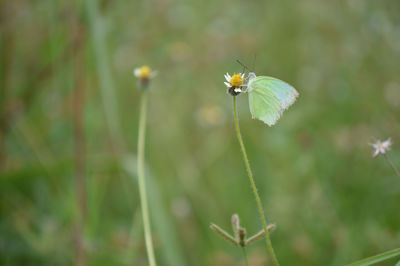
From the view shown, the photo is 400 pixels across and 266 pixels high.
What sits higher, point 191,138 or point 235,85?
point 191,138

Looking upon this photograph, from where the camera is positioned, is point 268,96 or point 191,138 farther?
point 191,138

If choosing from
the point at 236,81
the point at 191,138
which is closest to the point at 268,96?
the point at 236,81

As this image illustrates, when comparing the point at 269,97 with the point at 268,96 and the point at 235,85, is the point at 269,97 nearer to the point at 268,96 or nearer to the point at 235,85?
the point at 268,96

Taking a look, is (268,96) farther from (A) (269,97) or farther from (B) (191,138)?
(B) (191,138)

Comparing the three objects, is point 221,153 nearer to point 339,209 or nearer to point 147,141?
point 147,141

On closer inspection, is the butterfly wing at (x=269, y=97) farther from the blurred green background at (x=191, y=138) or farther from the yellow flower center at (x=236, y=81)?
the blurred green background at (x=191, y=138)

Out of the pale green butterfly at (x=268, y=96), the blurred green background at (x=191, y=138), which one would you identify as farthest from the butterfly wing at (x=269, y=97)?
Answer: the blurred green background at (x=191, y=138)

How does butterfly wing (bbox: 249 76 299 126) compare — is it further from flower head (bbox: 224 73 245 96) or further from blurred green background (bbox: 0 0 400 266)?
blurred green background (bbox: 0 0 400 266)
